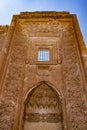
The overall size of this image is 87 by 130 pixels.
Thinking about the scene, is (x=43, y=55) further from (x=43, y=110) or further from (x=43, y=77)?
(x=43, y=110)

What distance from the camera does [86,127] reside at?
525 cm

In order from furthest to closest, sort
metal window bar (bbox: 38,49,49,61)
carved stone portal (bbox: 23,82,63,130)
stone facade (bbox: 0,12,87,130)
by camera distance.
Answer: metal window bar (bbox: 38,49,49,61) → carved stone portal (bbox: 23,82,63,130) → stone facade (bbox: 0,12,87,130)

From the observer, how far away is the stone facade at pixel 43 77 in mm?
A: 5844

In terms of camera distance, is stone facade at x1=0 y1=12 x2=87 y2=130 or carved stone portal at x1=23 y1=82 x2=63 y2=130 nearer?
stone facade at x1=0 y1=12 x2=87 y2=130

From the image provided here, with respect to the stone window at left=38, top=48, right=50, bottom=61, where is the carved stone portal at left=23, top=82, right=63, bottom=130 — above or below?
below

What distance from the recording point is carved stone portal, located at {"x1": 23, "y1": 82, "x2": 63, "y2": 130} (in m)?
6.12

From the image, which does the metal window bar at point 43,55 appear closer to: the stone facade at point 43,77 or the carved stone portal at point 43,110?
the stone facade at point 43,77

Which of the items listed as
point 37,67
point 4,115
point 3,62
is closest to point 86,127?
point 4,115

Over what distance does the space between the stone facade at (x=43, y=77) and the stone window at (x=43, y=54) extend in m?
0.13

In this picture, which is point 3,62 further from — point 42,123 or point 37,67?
point 42,123

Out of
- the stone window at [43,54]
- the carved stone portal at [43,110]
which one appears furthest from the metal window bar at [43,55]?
the carved stone portal at [43,110]

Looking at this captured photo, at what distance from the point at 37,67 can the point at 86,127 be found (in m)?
3.30

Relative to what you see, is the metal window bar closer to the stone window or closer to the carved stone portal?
A: the stone window

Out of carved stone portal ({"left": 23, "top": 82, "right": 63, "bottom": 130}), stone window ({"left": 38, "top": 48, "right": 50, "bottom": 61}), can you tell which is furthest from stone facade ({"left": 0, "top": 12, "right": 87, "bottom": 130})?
stone window ({"left": 38, "top": 48, "right": 50, "bottom": 61})
